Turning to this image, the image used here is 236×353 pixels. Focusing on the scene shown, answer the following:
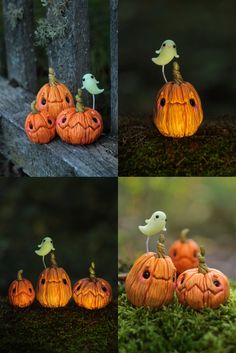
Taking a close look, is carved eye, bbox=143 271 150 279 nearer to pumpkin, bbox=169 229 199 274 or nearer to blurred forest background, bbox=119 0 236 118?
pumpkin, bbox=169 229 199 274

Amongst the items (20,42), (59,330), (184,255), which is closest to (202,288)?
(184,255)

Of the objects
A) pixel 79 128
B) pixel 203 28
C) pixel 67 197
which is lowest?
pixel 67 197

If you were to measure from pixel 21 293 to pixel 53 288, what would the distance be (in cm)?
12

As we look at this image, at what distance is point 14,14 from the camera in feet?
7.70

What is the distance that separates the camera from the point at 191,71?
229 cm

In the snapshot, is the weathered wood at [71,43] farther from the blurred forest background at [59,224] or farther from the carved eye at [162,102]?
the blurred forest background at [59,224]

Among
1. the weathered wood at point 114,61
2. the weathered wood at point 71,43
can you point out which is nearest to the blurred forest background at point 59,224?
the weathered wood at point 114,61

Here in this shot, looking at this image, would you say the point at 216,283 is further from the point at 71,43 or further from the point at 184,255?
the point at 71,43

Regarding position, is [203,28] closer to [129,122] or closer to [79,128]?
[129,122]

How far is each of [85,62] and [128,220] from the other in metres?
0.77

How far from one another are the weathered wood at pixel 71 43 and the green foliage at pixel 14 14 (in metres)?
0.28

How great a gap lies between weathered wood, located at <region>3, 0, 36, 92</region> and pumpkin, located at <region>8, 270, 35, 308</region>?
80 centimetres

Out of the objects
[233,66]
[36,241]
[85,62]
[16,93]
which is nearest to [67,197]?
[36,241]

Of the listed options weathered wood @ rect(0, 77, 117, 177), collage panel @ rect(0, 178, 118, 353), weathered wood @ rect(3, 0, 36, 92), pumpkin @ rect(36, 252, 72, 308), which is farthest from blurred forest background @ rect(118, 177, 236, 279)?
weathered wood @ rect(3, 0, 36, 92)
